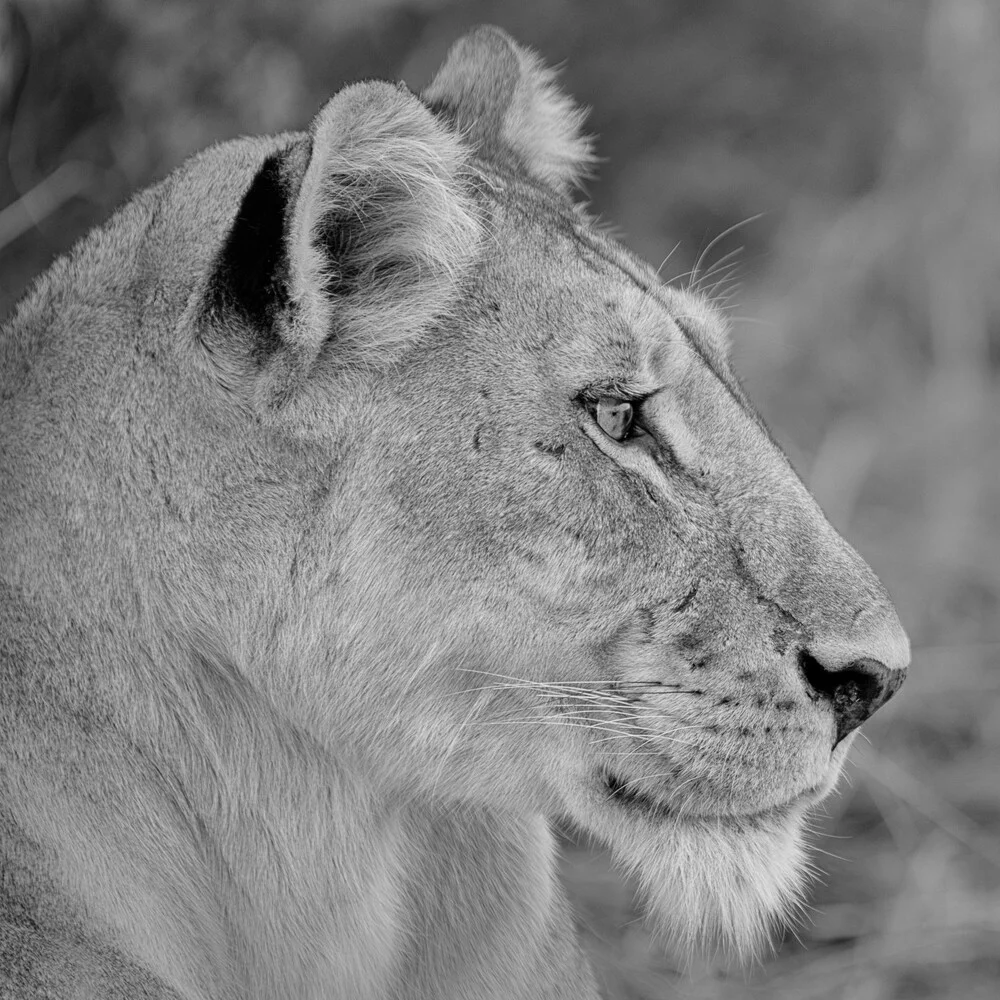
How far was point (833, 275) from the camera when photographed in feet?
26.1

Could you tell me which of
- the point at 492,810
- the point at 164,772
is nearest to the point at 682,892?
the point at 492,810

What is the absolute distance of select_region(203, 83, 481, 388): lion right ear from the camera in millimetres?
2230

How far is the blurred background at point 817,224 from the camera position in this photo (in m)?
4.38

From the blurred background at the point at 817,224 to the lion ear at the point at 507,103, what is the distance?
1.44ft

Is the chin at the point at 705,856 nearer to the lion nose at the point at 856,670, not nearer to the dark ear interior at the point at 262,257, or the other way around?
the lion nose at the point at 856,670

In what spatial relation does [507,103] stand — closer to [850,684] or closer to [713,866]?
[850,684]

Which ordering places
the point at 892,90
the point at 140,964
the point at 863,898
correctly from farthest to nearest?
the point at 892,90 → the point at 863,898 → the point at 140,964

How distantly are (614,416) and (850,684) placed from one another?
0.59 m

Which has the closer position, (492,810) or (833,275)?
(492,810)

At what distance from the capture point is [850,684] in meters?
2.41

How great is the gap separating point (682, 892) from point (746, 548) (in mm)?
593

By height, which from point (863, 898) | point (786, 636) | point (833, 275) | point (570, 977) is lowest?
point (863, 898)

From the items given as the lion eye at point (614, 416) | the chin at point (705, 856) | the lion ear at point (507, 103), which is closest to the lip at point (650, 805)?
the chin at point (705, 856)

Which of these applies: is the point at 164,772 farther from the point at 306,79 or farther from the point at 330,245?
the point at 306,79
